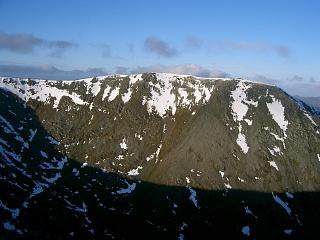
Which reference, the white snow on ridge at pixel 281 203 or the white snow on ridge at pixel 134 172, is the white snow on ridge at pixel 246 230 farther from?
the white snow on ridge at pixel 134 172

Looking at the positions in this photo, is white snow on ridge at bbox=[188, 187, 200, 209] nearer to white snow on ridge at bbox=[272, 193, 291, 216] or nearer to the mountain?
the mountain

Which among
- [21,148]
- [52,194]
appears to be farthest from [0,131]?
[52,194]

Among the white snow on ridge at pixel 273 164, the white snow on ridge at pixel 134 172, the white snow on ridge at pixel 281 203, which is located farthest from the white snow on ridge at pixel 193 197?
the white snow on ridge at pixel 273 164

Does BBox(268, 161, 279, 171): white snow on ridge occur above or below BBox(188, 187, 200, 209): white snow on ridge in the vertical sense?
above

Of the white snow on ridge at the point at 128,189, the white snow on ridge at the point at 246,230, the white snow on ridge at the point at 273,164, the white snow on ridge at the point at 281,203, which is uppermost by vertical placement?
the white snow on ridge at the point at 273,164

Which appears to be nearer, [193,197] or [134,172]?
[193,197]

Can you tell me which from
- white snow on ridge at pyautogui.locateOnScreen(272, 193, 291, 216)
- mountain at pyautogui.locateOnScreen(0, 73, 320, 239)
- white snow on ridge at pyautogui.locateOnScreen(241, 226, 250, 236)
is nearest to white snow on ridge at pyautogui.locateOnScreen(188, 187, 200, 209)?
mountain at pyautogui.locateOnScreen(0, 73, 320, 239)

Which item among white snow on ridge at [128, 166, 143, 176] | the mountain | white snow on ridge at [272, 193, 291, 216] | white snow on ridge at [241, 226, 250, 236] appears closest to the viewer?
the mountain

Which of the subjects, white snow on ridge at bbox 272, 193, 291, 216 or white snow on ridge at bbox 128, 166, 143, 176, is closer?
white snow on ridge at bbox 272, 193, 291, 216

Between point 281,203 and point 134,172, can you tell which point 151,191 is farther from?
point 281,203

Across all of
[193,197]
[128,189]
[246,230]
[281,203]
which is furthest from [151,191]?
[281,203]

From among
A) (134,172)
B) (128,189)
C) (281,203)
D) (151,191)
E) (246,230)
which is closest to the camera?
(246,230)
